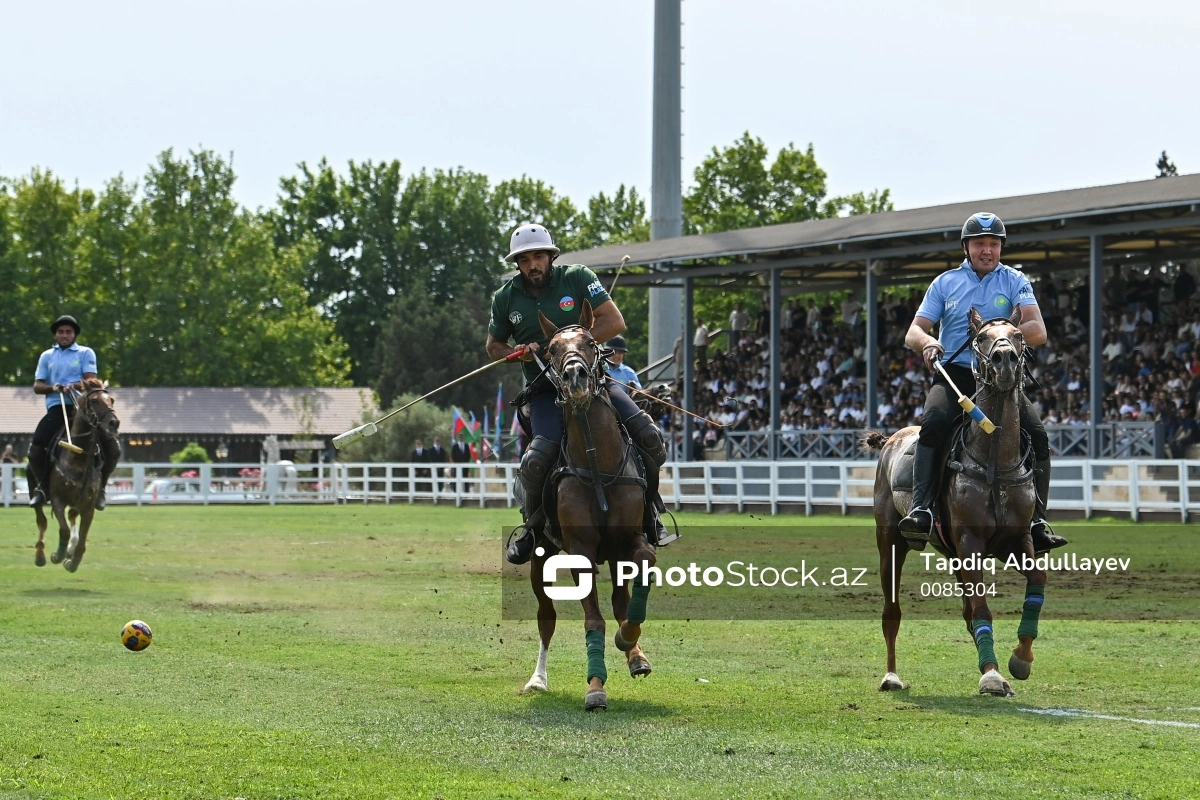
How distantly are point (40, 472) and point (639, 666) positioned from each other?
40.7ft

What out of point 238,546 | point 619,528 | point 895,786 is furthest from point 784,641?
point 238,546

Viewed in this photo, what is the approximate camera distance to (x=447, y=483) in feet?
154

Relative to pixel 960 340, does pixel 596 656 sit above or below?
below

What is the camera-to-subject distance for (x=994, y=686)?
10.1 meters

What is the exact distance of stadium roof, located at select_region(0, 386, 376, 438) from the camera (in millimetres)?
90500

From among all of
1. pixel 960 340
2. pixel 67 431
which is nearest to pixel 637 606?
pixel 960 340

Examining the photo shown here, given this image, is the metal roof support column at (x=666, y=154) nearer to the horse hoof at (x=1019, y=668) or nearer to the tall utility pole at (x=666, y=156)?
the tall utility pole at (x=666, y=156)

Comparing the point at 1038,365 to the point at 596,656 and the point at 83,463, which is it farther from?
the point at 596,656

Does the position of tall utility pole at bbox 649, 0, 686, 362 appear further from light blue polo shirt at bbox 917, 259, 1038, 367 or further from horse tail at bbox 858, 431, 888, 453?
light blue polo shirt at bbox 917, 259, 1038, 367

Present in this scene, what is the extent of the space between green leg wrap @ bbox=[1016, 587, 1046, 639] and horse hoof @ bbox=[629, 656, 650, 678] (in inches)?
88.7

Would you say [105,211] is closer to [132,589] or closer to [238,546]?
[238,546]

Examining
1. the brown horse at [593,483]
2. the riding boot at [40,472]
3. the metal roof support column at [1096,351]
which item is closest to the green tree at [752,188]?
the metal roof support column at [1096,351]

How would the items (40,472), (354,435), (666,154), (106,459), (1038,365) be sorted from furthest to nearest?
1. (666,154)
2. (1038,365)
3. (40,472)
4. (106,459)
5. (354,435)

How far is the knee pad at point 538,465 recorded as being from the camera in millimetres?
10445
